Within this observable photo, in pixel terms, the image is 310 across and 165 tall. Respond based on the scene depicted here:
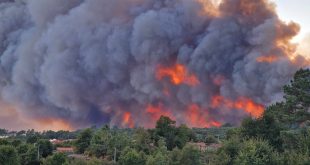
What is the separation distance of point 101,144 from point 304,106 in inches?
678

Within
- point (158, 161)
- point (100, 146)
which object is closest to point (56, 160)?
point (158, 161)

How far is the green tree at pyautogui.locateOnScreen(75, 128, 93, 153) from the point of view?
44.1 meters

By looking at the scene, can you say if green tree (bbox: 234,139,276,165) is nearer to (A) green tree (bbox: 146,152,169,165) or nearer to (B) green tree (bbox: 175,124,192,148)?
(A) green tree (bbox: 146,152,169,165)

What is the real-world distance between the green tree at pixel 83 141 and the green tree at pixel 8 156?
12487 mm

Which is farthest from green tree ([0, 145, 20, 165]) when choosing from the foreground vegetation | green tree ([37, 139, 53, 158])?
green tree ([37, 139, 53, 158])

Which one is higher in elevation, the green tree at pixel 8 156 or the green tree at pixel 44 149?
the green tree at pixel 44 149

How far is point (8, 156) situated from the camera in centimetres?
3125

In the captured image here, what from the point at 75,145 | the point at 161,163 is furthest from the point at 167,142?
the point at 161,163

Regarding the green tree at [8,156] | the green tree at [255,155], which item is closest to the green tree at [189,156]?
the green tree at [255,155]

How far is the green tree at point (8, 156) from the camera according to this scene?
31000 mm

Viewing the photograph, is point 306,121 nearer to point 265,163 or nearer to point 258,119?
point 258,119

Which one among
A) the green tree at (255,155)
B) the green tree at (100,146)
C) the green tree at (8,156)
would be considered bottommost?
the green tree at (255,155)

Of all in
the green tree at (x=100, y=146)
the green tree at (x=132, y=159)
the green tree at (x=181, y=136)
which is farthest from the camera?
the green tree at (x=181, y=136)

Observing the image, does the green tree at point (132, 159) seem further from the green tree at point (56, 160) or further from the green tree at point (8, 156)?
the green tree at point (8, 156)
